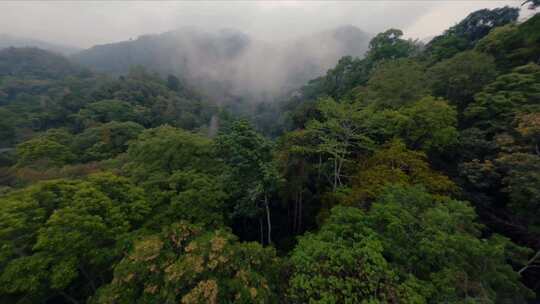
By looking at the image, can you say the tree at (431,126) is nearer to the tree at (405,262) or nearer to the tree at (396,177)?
the tree at (396,177)

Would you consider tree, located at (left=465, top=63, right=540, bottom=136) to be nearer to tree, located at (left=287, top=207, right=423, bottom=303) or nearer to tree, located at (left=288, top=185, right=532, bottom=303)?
tree, located at (left=288, top=185, right=532, bottom=303)

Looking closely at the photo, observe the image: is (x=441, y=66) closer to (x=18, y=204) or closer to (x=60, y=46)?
(x=18, y=204)

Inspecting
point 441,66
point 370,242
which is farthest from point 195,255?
point 441,66

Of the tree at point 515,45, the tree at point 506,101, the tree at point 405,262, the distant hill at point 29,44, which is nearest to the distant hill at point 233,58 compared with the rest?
the distant hill at point 29,44

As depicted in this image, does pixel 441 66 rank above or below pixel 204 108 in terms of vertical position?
above

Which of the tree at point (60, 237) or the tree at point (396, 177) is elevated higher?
the tree at point (396, 177)

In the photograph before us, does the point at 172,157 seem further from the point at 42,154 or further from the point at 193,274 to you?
the point at 42,154
